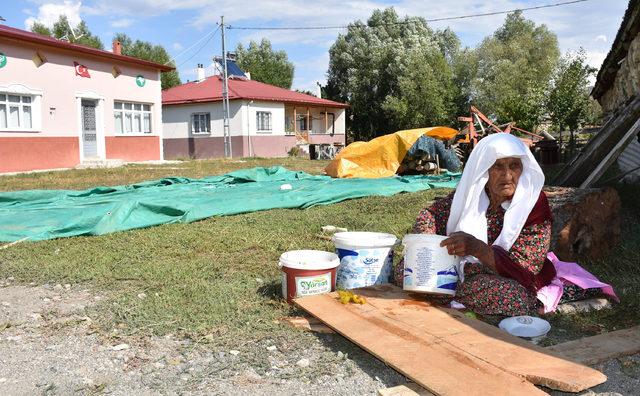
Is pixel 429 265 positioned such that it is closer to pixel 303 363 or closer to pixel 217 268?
pixel 303 363

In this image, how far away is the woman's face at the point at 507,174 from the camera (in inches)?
134

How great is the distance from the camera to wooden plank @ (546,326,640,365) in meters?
2.76

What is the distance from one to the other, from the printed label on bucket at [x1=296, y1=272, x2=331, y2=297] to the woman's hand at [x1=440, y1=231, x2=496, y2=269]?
2.81ft

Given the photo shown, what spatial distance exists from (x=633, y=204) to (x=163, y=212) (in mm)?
6109

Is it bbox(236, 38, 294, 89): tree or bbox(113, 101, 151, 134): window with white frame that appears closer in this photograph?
bbox(113, 101, 151, 134): window with white frame

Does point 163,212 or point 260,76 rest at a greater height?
point 260,76

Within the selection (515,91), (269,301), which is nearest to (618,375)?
(269,301)

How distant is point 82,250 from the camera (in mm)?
5586

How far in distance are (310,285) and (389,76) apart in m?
32.6

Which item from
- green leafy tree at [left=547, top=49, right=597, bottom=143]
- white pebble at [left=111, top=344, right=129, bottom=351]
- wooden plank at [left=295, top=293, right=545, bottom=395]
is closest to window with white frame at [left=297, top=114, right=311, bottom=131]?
green leafy tree at [left=547, top=49, right=597, bottom=143]

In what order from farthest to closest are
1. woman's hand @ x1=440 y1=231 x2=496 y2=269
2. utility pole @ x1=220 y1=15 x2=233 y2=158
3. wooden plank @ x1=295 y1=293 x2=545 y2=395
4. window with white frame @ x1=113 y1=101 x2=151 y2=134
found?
utility pole @ x1=220 y1=15 x2=233 y2=158 → window with white frame @ x1=113 y1=101 x2=151 y2=134 → woman's hand @ x1=440 y1=231 x2=496 y2=269 → wooden plank @ x1=295 y1=293 x2=545 y2=395

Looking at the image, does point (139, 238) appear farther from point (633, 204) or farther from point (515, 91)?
point (515, 91)

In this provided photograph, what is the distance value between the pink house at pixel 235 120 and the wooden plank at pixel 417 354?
23.6 m

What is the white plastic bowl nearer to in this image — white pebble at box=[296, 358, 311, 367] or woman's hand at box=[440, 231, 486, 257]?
woman's hand at box=[440, 231, 486, 257]
